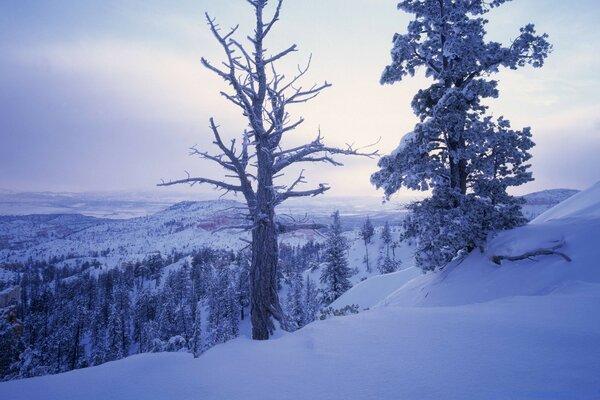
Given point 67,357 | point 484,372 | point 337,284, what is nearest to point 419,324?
point 484,372

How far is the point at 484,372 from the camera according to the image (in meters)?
2.52

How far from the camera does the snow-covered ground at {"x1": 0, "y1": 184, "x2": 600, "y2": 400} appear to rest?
238 cm

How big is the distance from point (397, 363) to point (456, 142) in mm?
8374

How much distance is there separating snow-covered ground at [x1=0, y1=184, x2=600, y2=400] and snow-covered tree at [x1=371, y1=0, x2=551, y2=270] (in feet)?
12.0

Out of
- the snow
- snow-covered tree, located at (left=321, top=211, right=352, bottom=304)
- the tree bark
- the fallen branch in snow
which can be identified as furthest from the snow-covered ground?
snow-covered tree, located at (left=321, top=211, right=352, bottom=304)

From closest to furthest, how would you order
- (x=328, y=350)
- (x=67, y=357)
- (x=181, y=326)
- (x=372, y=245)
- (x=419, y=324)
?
(x=328, y=350) < (x=419, y=324) < (x=67, y=357) < (x=181, y=326) < (x=372, y=245)

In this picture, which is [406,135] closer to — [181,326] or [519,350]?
[519,350]

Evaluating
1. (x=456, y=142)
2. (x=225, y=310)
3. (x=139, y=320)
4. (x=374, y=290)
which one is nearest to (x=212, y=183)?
(x=456, y=142)

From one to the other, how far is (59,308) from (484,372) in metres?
91.3

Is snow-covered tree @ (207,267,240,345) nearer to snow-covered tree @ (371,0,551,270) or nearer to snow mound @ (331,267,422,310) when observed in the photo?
snow mound @ (331,267,422,310)

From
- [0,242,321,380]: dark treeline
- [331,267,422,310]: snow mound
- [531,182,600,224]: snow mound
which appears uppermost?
[531,182,600,224]: snow mound

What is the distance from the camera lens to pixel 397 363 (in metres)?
2.91

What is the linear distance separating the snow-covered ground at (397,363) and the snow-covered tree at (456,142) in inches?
144

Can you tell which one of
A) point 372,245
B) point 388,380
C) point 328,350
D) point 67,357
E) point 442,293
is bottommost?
point 67,357
